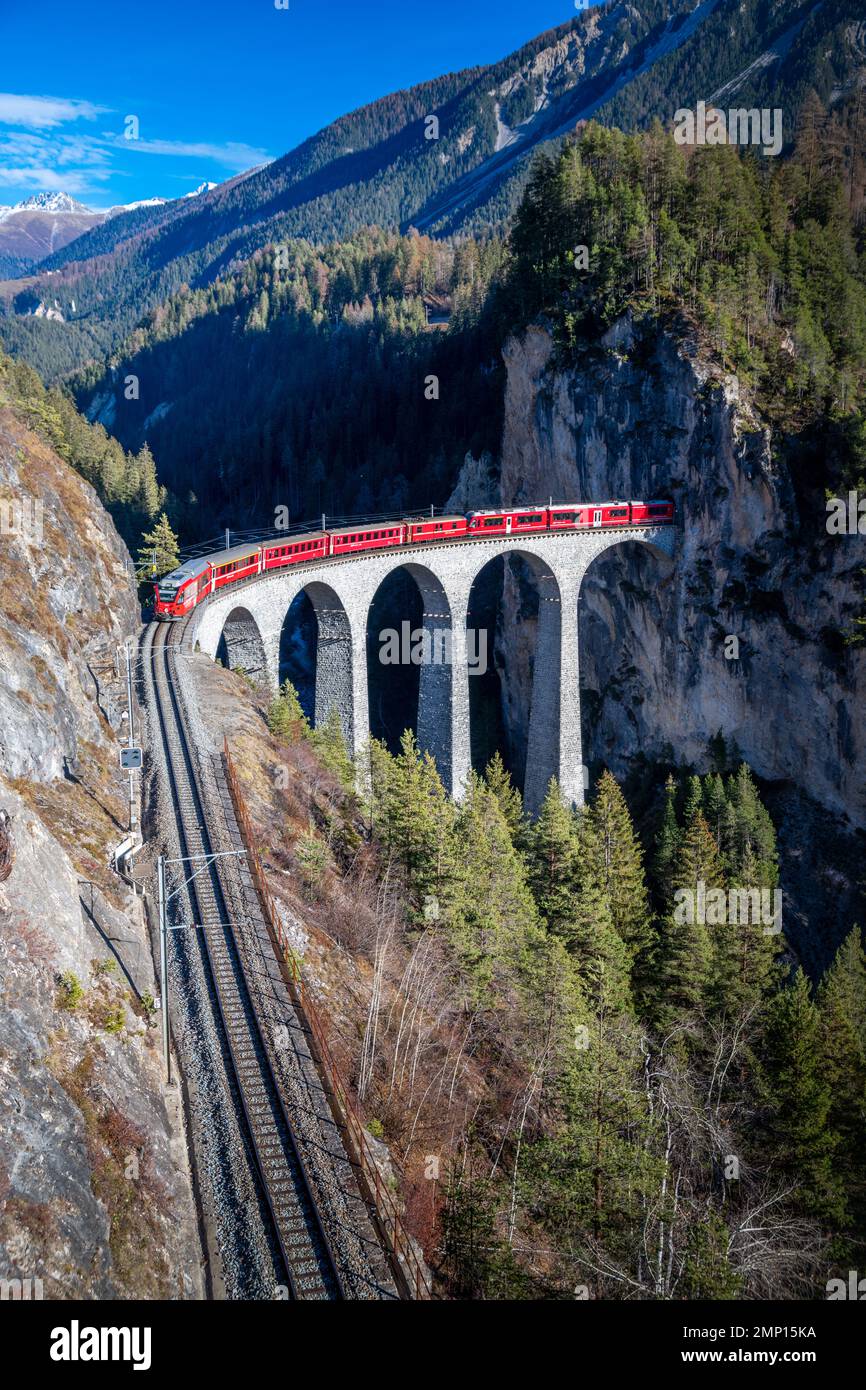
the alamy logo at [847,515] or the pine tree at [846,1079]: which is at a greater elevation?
the alamy logo at [847,515]

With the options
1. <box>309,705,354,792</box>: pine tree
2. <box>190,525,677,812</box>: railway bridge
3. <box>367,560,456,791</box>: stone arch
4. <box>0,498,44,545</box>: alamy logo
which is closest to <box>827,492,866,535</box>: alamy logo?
<box>190,525,677,812</box>: railway bridge

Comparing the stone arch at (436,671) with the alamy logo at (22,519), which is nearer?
the alamy logo at (22,519)

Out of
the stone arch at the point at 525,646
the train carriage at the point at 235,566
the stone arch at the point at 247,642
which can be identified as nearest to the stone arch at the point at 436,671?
the stone arch at the point at 525,646

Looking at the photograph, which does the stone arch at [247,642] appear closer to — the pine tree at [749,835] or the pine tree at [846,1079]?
the pine tree at [749,835]

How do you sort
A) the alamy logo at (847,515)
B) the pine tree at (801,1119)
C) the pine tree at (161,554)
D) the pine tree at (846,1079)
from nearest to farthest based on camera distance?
1. the pine tree at (801,1119)
2. the pine tree at (846,1079)
3. the alamy logo at (847,515)
4. the pine tree at (161,554)

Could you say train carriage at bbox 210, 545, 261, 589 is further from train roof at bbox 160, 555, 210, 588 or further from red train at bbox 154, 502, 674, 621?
train roof at bbox 160, 555, 210, 588

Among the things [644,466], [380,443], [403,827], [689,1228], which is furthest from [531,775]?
[380,443]

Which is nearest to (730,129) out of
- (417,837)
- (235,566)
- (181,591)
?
(235,566)
